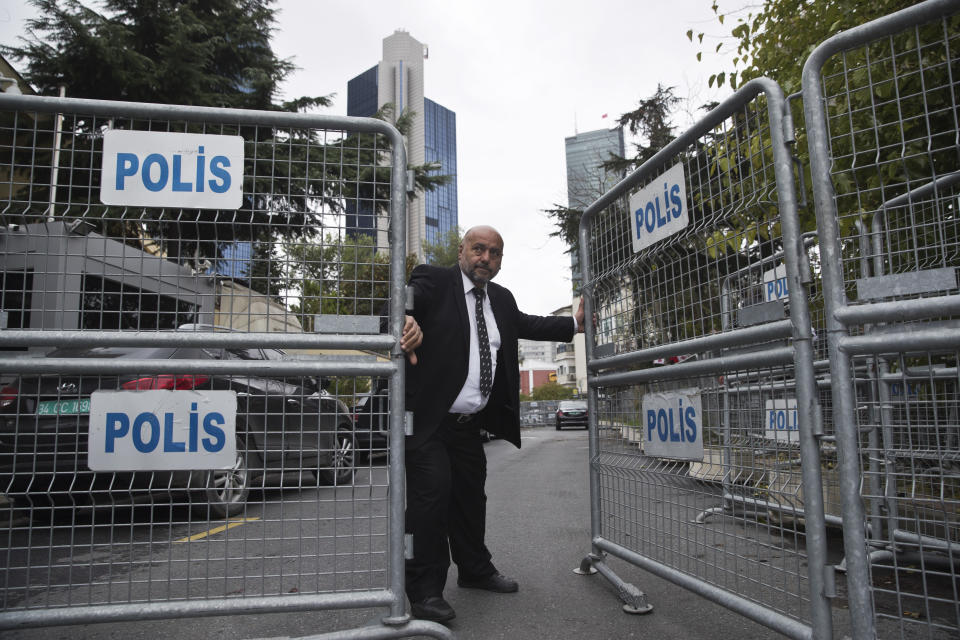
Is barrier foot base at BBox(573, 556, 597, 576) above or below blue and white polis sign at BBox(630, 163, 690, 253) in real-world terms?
below

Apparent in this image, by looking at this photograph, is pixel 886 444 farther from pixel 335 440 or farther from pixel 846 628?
pixel 335 440

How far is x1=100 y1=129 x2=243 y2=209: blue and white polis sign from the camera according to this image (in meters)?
2.44

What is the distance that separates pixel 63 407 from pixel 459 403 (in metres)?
1.80

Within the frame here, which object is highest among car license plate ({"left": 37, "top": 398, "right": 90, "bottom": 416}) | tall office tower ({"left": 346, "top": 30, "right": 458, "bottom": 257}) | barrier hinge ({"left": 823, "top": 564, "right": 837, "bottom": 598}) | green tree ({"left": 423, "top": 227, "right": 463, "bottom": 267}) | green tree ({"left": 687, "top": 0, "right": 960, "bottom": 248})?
tall office tower ({"left": 346, "top": 30, "right": 458, "bottom": 257})

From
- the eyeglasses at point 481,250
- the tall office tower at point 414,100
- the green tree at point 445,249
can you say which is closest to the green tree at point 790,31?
the eyeglasses at point 481,250

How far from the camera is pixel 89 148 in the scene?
2492mm

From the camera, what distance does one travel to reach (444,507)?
305cm

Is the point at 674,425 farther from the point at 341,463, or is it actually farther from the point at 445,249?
the point at 445,249

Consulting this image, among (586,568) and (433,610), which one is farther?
(586,568)

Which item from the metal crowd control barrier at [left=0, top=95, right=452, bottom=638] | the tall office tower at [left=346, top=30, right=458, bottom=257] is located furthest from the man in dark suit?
the tall office tower at [left=346, top=30, right=458, bottom=257]

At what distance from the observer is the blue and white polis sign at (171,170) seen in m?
2.44

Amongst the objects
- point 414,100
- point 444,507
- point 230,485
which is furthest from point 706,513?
point 414,100

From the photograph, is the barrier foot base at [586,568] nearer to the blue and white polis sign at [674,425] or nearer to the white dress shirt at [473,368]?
the blue and white polis sign at [674,425]

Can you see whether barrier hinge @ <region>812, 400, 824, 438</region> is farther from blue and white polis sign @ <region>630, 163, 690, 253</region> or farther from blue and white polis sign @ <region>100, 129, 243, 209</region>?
blue and white polis sign @ <region>100, 129, 243, 209</region>
